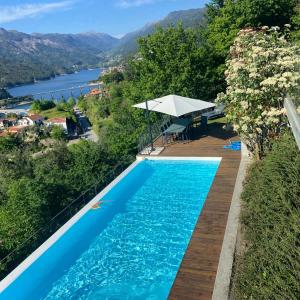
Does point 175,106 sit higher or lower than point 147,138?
higher

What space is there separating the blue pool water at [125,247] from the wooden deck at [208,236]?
2.49 ft

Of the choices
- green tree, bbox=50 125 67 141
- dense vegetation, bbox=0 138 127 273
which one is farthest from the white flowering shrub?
green tree, bbox=50 125 67 141

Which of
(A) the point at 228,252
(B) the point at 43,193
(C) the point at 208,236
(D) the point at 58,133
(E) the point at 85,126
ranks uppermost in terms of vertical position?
(A) the point at 228,252

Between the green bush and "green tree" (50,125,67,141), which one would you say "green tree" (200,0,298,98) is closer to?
the green bush

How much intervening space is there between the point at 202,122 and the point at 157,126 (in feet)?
7.78

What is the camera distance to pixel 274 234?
5250 millimetres

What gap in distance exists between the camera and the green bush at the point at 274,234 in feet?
14.5

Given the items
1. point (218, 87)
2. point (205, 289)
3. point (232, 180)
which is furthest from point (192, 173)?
point (218, 87)

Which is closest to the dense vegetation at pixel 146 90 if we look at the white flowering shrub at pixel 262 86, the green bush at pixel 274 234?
the green bush at pixel 274 234

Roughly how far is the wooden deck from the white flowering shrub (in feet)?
6.15

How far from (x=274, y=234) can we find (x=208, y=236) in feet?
8.62

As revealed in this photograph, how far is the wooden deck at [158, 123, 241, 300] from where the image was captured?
6172 millimetres

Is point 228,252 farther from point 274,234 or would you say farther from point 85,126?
point 85,126

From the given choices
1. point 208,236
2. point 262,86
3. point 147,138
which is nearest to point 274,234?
point 208,236
